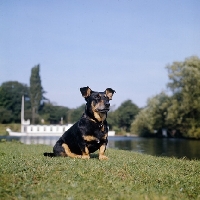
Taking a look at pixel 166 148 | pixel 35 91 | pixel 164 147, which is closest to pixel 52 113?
pixel 35 91

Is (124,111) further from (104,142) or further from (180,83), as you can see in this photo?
(104,142)

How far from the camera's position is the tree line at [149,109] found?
46562mm

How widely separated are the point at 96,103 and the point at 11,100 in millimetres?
96331

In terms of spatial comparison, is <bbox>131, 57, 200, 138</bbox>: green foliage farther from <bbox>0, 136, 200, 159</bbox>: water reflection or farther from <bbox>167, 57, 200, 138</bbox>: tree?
<bbox>0, 136, 200, 159</bbox>: water reflection

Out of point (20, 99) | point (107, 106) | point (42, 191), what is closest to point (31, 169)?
point (42, 191)

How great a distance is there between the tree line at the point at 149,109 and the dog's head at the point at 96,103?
3805 cm

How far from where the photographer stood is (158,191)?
5.44 meters

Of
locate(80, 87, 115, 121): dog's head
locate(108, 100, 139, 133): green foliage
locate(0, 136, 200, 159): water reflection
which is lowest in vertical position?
locate(0, 136, 200, 159): water reflection

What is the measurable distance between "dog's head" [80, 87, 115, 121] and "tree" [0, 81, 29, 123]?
8544cm

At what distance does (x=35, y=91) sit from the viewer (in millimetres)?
96562

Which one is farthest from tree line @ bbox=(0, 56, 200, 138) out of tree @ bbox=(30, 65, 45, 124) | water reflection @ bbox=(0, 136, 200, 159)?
water reflection @ bbox=(0, 136, 200, 159)

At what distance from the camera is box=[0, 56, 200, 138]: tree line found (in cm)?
4656

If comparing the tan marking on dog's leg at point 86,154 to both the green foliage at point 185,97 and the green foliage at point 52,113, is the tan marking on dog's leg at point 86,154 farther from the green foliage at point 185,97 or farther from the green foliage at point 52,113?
the green foliage at point 52,113

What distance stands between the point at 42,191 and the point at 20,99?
102 metres
